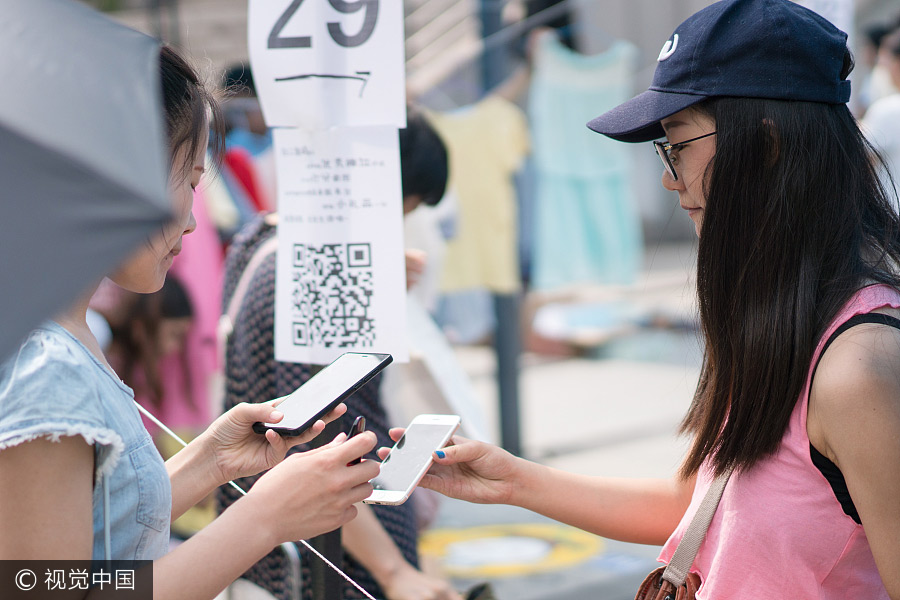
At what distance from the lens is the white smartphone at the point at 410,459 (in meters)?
1.39

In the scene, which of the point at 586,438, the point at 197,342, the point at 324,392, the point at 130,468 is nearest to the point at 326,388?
the point at 324,392

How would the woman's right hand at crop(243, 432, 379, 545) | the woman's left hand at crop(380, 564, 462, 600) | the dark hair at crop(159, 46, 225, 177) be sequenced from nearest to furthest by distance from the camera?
the woman's right hand at crop(243, 432, 379, 545), the dark hair at crop(159, 46, 225, 177), the woman's left hand at crop(380, 564, 462, 600)

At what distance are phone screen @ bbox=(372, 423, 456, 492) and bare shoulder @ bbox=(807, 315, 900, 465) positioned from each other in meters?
0.61

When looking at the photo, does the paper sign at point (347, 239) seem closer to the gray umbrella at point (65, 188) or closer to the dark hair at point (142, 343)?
the gray umbrella at point (65, 188)

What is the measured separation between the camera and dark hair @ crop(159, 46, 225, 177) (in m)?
1.30

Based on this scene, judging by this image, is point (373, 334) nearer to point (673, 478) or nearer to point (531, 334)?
point (673, 478)

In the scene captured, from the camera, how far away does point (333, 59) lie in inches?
68.9

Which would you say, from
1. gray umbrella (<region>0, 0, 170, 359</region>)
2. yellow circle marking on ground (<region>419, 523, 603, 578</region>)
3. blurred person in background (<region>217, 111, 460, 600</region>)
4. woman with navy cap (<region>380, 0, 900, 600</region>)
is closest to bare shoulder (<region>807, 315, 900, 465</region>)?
woman with navy cap (<region>380, 0, 900, 600</region>)

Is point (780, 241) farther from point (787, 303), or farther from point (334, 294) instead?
point (334, 294)

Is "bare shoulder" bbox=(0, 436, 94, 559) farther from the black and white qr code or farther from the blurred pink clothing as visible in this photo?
the blurred pink clothing

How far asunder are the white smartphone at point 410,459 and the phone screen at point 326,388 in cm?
16

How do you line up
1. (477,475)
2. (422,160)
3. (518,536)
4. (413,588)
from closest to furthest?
(477,475) < (413,588) < (422,160) < (518,536)

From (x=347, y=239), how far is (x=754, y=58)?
0.84m

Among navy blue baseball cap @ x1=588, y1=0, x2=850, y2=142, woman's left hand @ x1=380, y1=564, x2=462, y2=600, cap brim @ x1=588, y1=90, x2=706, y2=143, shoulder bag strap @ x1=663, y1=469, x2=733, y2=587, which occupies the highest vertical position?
navy blue baseball cap @ x1=588, y1=0, x2=850, y2=142
